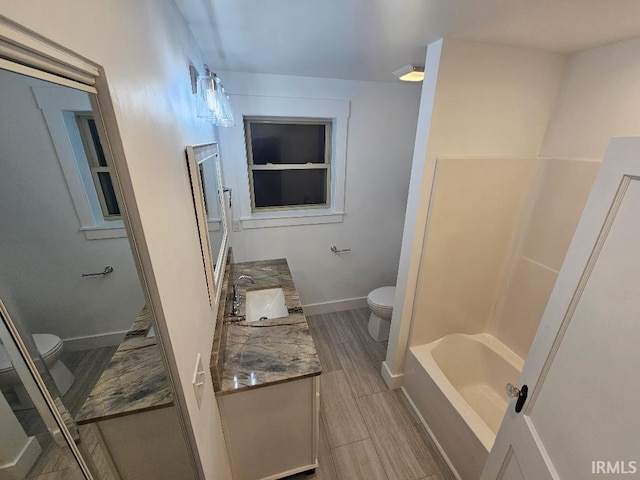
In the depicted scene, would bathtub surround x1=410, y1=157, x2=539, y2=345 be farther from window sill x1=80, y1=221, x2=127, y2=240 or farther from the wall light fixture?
window sill x1=80, y1=221, x2=127, y2=240

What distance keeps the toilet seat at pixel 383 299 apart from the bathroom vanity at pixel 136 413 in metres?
1.89

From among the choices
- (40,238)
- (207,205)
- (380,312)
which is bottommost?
(380,312)

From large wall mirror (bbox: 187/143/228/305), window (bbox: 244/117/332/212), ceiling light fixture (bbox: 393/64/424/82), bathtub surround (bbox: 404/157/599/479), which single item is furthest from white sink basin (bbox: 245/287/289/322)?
ceiling light fixture (bbox: 393/64/424/82)

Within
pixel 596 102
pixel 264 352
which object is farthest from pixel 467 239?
pixel 264 352

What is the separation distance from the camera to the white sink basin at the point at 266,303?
1937 mm

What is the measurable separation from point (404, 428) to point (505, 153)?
1.91 m

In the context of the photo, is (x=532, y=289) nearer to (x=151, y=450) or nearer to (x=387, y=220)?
(x=387, y=220)

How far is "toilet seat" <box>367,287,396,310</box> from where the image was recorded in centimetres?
241

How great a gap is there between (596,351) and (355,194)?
201cm

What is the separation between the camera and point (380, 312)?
2.43 m

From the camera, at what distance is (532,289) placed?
1.75 m

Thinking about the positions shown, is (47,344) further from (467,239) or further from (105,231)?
(467,239)

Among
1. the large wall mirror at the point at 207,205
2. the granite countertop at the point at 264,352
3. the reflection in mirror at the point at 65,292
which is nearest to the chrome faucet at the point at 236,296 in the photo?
the granite countertop at the point at 264,352

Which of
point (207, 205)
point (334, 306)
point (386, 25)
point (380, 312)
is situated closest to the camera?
point (386, 25)
